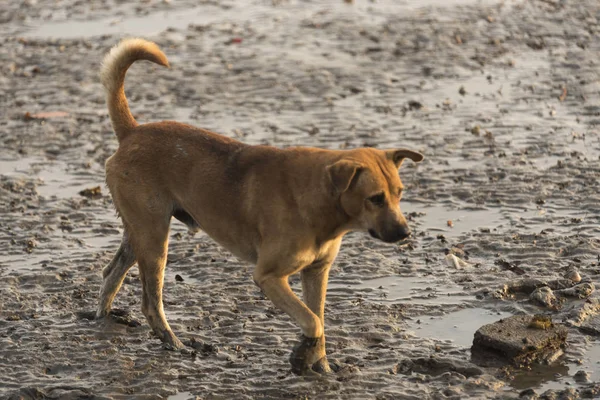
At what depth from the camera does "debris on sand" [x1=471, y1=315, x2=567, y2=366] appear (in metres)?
6.97

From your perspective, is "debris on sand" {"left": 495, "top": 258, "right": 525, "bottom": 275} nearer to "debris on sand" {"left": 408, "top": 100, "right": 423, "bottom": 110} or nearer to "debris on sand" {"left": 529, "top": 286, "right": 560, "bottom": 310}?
"debris on sand" {"left": 529, "top": 286, "right": 560, "bottom": 310}

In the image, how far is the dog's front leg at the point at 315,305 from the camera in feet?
22.4

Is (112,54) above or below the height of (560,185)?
above

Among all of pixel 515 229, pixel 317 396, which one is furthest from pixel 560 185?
pixel 317 396

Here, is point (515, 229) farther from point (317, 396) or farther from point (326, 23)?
point (326, 23)

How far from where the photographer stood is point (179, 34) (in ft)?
55.1

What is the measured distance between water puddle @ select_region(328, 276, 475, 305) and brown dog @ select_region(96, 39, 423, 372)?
1.18 metres

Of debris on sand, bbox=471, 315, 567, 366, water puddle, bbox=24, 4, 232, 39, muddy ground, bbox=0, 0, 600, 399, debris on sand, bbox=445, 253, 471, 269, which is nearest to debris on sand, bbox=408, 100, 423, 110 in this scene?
muddy ground, bbox=0, 0, 600, 399

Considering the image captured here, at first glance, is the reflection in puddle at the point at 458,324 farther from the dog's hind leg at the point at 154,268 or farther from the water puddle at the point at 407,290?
the dog's hind leg at the point at 154,268

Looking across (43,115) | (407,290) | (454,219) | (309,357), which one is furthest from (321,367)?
(43,115)

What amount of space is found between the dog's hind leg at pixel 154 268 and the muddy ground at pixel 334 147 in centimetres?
16

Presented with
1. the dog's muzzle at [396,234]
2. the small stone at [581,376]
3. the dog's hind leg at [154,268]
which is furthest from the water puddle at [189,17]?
the small stone at [581,376]

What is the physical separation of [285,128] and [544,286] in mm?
4975

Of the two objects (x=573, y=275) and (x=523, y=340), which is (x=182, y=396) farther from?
(x=573, y=275)
